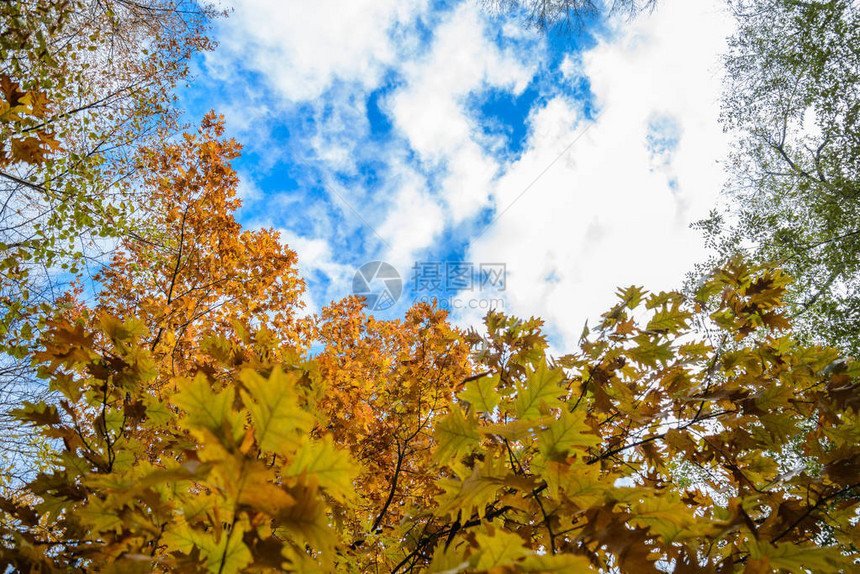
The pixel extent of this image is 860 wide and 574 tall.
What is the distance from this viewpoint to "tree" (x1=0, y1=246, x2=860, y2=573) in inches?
28.4

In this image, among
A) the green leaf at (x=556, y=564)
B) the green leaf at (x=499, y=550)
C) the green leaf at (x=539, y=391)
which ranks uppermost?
the green leaf at (x=539, y=391)

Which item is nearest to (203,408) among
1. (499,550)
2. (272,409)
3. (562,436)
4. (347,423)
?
(272,409)

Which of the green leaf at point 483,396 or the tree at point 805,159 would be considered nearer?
the green leaf at point 483,396

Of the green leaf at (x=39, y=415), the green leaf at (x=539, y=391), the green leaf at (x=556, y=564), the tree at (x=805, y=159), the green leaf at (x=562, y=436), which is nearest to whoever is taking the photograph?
the green leaf at (x=556, y=564)

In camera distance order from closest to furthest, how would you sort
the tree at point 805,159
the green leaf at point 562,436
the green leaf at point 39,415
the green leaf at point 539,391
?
the green leaf at point 562,436 < the green leaf at point 539,391 < the green leaf at point 39,415 < the tree at point 805,159

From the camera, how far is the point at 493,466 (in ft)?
3.88

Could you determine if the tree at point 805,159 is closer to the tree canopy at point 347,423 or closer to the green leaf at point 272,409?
the tree canopy at point 347,423

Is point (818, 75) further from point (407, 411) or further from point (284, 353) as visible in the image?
point (284, 353)

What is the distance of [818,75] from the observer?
7.17m

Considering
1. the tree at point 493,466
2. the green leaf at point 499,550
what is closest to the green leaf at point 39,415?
the tree at point 493,466

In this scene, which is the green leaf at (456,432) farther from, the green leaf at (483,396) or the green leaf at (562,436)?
the green leaf at (562,436)

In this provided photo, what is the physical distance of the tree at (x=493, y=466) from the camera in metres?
0.72

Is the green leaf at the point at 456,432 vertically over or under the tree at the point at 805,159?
under

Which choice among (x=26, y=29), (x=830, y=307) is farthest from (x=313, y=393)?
(x=830, y=307)
